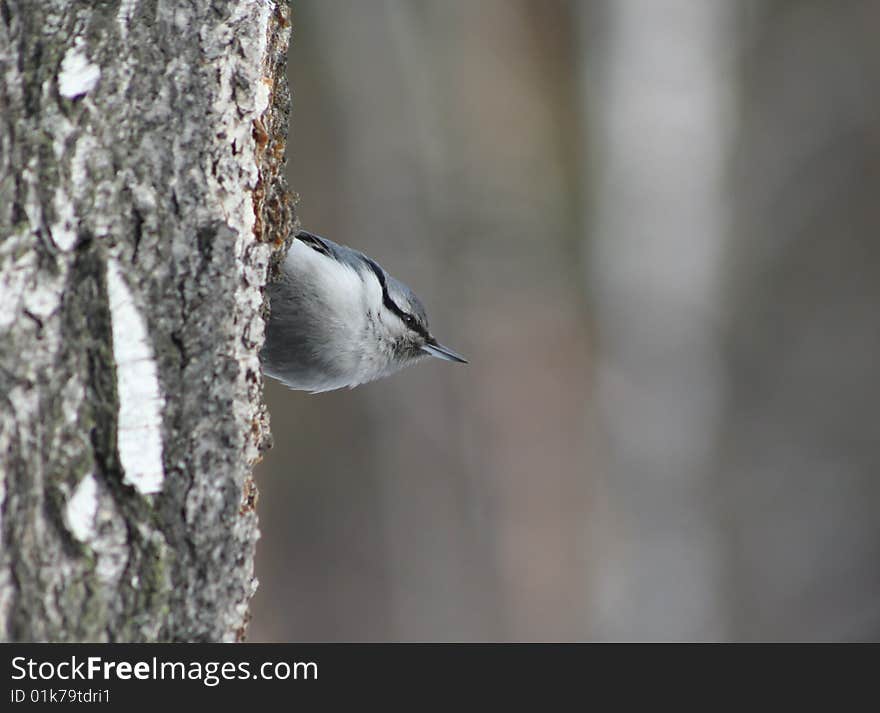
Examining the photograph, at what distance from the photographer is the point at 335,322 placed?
8.84 feet

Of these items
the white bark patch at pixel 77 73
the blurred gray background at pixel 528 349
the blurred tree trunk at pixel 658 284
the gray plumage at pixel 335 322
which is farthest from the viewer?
the blurred gray background at pixel 528 349

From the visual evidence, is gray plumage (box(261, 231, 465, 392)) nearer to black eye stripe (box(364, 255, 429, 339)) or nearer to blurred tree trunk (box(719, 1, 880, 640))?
black eye stripe (box(364, 255, 429, 339))

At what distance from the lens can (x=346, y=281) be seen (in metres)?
2.78

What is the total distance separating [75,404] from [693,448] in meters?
4.37

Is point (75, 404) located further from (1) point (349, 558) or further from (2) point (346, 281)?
(1) point (349, 558)

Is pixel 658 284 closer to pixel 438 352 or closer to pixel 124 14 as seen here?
pixel 438 352

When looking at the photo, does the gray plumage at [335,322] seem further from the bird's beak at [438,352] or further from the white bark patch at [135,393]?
the white bark patch at [135,393]

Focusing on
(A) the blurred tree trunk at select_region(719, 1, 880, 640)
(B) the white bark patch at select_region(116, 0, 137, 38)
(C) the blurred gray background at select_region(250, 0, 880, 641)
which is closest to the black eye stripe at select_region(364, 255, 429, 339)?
(B) the white bark patch at select_region(116, 0, 137, 38)

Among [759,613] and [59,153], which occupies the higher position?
[759,613]

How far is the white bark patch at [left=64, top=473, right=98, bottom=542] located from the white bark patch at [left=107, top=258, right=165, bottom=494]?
49 millimetres

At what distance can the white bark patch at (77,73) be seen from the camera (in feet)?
4.74

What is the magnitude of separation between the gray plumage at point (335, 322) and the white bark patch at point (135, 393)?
3.26ft

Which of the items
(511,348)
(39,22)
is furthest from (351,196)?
(39,22)

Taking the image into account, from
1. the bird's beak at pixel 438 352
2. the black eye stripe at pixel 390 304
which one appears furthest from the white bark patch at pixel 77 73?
the bird's beak at pixel 438 352
